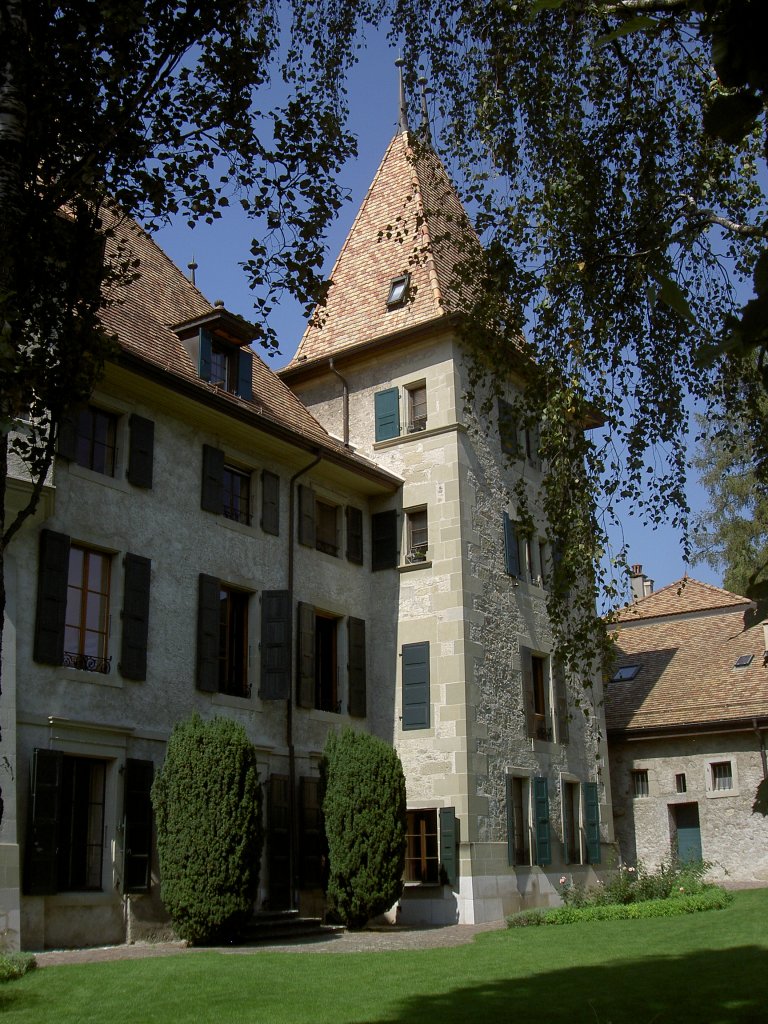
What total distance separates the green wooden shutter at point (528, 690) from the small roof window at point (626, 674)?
7240mm

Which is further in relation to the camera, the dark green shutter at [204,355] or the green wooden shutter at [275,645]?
the dark green shutter at [204,355]

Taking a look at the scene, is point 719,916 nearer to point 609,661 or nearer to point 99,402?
point 609,661

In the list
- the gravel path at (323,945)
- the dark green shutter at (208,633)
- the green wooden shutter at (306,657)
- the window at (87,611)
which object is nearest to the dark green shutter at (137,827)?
the gravel path at (323,945)

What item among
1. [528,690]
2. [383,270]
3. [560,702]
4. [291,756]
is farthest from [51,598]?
[383,270]

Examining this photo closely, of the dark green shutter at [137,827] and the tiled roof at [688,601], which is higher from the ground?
the tiled roof at [688,601]

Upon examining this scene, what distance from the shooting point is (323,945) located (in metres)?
13.8

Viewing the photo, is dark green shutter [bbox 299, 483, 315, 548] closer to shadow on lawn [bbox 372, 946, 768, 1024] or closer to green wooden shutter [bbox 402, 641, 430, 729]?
green wooden shutter [bbox 402, 641, 430, 729]

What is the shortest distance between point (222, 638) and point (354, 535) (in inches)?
167

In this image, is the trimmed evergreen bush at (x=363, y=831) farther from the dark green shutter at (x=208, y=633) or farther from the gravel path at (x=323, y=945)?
the dark green shutter at (x=208, y=633)

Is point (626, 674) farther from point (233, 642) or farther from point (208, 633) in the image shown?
point (208, 633)

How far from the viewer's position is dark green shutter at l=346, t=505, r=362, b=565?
19.9 m

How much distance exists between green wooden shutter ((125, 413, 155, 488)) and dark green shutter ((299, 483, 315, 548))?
3586 millimetres

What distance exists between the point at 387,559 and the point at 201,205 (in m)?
13.3

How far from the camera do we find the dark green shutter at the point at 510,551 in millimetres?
20797
